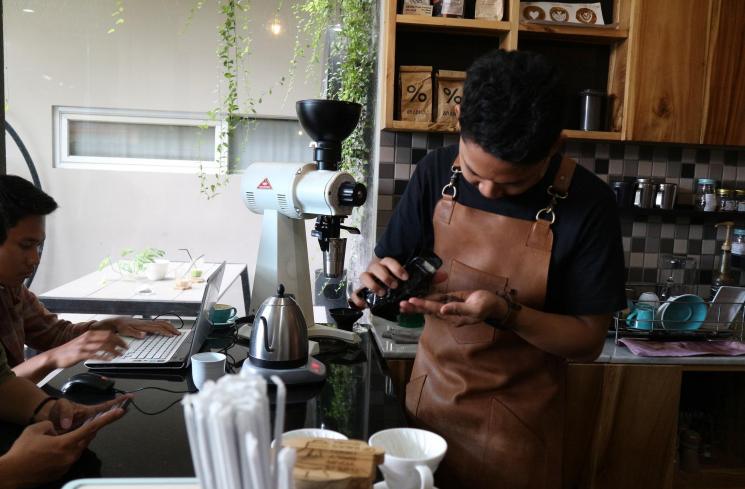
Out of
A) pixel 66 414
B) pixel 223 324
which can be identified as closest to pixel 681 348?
pixel 223 324

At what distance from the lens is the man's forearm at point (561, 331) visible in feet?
4.32

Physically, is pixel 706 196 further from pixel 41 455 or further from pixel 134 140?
pixel 41 455

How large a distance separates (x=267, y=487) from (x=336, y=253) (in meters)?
1.43

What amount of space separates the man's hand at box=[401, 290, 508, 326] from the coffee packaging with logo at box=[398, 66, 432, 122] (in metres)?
1.37

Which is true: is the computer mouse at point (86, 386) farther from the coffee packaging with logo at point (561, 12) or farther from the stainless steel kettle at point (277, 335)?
the coffee packaging with logo at point (561, 12)

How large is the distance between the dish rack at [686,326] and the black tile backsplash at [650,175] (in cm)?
44

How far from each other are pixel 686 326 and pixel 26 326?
2293 millimetres

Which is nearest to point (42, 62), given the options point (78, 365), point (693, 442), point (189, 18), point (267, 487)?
point (189, 18)

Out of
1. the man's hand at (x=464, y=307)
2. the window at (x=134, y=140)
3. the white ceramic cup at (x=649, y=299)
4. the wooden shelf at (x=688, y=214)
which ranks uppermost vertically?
the window at (x=134, y=140)

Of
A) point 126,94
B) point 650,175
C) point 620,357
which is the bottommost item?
point 620,357

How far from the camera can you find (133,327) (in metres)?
1.87

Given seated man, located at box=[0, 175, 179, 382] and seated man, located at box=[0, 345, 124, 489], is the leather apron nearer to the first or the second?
seated man, located at box=[0, 345, 124, 489]

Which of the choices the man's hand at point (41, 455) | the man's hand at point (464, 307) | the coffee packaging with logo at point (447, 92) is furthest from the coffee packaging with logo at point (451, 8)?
the man's hand at point (41, 455)

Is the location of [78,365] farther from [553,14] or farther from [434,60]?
[553,14]
